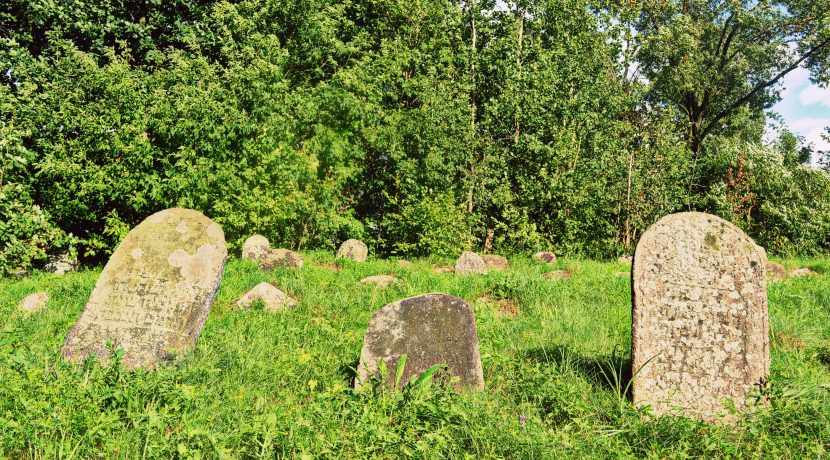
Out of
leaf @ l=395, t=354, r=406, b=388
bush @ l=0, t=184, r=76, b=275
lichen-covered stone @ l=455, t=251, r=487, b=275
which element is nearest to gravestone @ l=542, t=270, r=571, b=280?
lichen-covered stone @ l=455, t=251, r=487, b=275

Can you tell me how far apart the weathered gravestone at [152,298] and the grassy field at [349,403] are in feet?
1.21

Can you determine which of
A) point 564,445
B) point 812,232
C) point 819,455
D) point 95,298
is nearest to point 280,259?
point 95,298

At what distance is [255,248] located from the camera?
40.9ft

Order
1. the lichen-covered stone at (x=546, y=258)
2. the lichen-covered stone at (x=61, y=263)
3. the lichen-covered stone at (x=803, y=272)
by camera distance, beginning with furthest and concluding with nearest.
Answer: the lichen-covered stone at (x=546, y=258) → the lichen-covered stone at (x=61, y=263) → the lichen-covered stone at (x=803, y=272)

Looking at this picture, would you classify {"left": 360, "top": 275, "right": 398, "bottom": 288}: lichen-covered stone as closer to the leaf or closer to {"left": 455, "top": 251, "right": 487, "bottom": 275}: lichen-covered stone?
{"left": 455, "top": 251, "right": 487, "bottom": 275}: lichen-covered stone

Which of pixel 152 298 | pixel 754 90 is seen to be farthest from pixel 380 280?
pixel 754 90

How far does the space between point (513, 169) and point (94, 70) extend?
1141 centimetres

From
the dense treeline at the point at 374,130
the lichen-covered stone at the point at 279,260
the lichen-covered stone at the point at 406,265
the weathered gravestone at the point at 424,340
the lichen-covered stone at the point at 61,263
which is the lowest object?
the lichen-covered stone at the point at 61,263

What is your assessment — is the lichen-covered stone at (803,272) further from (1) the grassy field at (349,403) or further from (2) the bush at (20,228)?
(2) the bush at (20,228)

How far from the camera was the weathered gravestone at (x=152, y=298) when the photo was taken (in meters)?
5.70

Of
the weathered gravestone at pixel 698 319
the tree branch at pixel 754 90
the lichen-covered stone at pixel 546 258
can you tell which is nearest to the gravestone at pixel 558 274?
the lichen-covered stone at pixel 546 258

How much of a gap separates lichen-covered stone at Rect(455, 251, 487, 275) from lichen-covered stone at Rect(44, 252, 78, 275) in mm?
8840

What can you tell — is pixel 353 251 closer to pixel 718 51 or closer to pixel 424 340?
pixel 424 340

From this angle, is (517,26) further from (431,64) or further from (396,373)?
(396,373)
